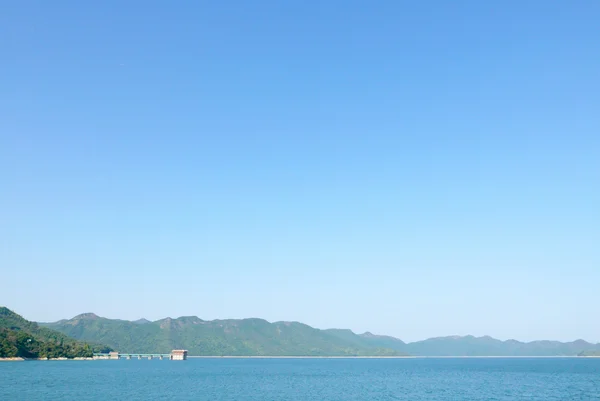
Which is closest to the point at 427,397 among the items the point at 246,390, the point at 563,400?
the point at 563,400

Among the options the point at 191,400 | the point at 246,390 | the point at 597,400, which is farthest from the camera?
the point at 246,390

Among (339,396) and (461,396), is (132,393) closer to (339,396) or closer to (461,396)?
(339,396)

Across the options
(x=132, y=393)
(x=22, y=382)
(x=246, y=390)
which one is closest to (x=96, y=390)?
(x=132, y=393)

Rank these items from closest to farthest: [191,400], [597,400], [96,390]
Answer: [191,400] < [597,400] < [96,390]

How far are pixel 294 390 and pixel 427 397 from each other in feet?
95.6

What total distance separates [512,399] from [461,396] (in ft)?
32.6

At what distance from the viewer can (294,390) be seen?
113 m

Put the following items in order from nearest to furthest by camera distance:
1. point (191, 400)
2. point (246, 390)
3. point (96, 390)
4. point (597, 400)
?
point (191, 400)
point (597, 400)
point (96, 390)
point (246, 390)

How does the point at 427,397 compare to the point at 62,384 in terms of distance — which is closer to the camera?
the point at 427,397

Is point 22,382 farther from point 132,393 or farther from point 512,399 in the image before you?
point 512,399

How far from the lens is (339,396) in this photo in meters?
100

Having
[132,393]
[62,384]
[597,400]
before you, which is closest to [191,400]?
[132,393]

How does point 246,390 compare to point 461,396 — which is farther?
point 246,390

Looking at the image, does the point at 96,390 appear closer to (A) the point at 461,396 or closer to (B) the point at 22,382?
(B) the point at 22,382
